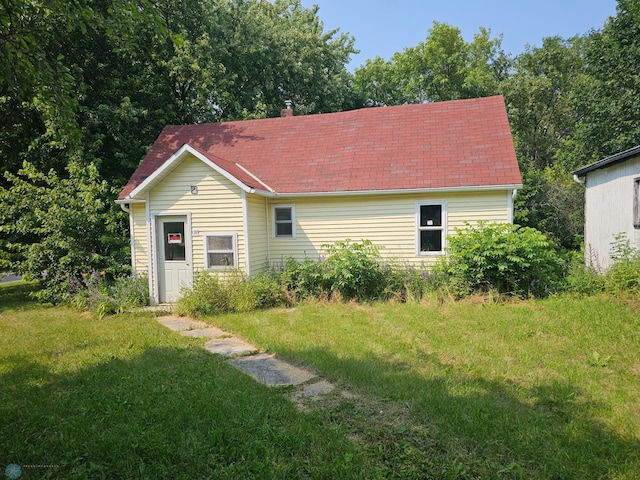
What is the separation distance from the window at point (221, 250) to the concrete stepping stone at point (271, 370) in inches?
183

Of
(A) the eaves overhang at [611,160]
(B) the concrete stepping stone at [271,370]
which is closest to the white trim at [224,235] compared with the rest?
(B) the concrete stepping stone at [271,370]

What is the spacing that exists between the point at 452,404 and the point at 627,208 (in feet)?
29.2

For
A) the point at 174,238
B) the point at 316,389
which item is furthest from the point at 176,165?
the point at 316,389

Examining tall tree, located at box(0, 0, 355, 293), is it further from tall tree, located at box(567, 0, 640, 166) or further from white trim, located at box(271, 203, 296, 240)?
tall tree, located at box(567, 0, 640, 166)

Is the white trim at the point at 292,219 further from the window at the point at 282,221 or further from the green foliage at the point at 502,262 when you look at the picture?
the green foliage at the point at 502,262

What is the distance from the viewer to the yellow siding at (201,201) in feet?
35.2

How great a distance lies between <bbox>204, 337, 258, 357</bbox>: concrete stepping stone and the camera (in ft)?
22.2

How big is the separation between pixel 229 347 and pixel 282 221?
5949 millimetres

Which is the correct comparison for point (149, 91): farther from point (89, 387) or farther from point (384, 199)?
point (89, 387)

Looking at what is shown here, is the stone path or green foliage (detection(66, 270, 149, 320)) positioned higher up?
green foliage (detection(66, 270, 149, 320))

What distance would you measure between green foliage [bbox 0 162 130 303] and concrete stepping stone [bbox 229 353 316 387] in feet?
24.9

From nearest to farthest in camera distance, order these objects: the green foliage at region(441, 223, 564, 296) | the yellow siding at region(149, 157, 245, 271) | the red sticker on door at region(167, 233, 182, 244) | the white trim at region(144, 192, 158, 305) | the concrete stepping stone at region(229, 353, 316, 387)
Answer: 1. the concrete stepping stone at region(229, 353, 316, 387)
2. the green foliage at region(441, 223, 564, 296)
3. the yellow siding at region(149, 157, 245, 271)
4. the white trim at region(144, 192, 158, 305)
5. the red sticker on door at region(167, 233, 182, 244)

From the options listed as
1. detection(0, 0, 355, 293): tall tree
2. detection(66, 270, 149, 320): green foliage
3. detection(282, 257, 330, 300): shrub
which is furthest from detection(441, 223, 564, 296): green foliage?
detection(66, 270, 149, 320): green foliage

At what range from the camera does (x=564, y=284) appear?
989 cm
